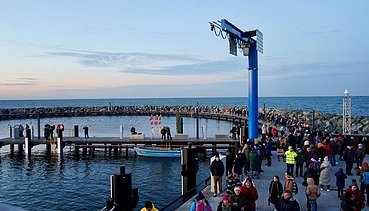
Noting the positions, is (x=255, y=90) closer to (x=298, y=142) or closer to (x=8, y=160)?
(x=298, y=142)

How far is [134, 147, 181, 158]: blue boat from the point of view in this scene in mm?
35375

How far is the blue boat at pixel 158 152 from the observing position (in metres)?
35.4

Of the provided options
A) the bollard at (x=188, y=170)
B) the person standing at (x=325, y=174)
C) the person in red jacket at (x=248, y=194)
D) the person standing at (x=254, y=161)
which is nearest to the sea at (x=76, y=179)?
the bollard at (x=188, y=170)

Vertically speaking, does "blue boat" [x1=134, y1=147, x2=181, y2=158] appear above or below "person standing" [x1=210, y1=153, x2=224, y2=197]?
below

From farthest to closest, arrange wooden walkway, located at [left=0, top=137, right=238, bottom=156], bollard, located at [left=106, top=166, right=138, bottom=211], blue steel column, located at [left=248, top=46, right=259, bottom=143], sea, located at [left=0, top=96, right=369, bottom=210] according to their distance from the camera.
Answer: wooden walkway, located at [left=0, top=137, right=238, bottom=156] → blue steel column, located at [left=248, top=46, right=259, bottom=143] → sea, located at [left=0, top=96, right=369, bottom=210] → bollard, located at [left=106, top=166, right=138, bottom=211]

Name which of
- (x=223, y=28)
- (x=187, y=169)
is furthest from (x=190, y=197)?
(x=223, y=28)

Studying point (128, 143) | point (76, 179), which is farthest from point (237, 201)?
→ point (128, 143)

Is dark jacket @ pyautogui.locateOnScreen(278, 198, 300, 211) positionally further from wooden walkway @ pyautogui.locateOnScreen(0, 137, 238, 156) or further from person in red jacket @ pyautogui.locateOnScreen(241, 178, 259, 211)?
wooden walkway @ pyautogui.locateOnScreen(0, 137, 238, 156)

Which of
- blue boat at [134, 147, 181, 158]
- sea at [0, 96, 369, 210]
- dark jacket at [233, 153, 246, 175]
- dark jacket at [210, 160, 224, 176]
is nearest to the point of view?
dark jacket at [210, 160, 224, 176]

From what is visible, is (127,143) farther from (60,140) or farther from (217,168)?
(217,168)

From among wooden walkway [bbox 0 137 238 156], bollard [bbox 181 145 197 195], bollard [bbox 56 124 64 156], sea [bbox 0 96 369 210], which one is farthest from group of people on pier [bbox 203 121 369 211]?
bollard [bbox 56 124 64 156]

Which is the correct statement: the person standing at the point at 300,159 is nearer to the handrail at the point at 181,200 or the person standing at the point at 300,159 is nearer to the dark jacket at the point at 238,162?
the dark jacket at the point at 238,162

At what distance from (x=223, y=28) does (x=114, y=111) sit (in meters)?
89.2

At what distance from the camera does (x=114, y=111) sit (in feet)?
360
